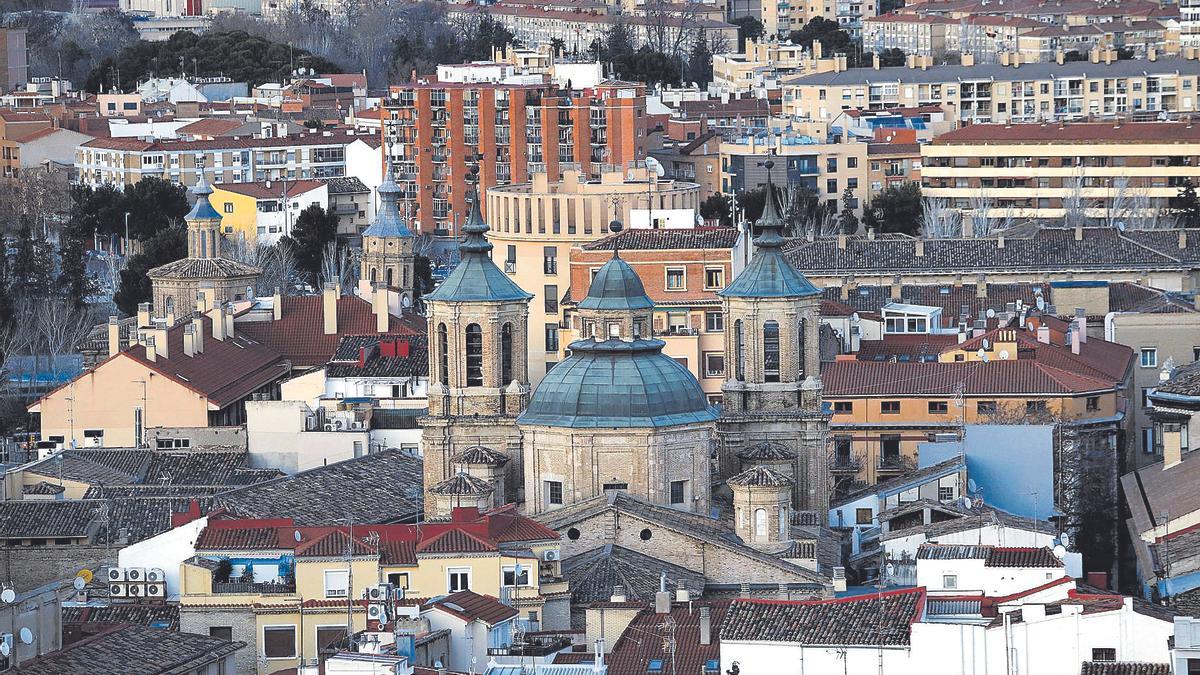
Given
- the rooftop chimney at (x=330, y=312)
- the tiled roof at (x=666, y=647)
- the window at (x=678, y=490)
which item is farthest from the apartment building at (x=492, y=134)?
the tiled roof at (x=666, y=647)

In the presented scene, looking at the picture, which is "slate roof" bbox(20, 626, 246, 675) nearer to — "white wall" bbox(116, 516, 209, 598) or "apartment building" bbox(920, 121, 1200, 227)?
"white wall" bbox(116, 516, 209, 598)

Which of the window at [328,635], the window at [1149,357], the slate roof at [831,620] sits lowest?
the window at [1149,357]

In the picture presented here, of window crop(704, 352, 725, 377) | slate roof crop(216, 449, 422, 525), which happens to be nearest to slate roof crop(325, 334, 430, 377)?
window crop(704, 352, 725, 377)

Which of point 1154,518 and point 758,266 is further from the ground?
point 758,266

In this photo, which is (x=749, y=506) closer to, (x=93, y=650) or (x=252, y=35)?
(x=93, y=650)

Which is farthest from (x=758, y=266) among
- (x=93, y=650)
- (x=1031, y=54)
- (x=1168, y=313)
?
(x=1031, y=54)

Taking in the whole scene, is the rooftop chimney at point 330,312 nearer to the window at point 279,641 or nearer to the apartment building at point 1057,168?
the window at point 279,641

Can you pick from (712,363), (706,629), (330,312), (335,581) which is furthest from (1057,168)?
(706,629)
